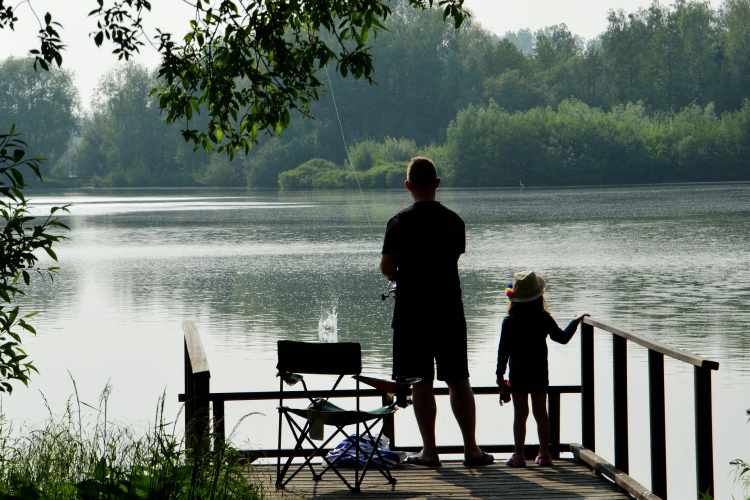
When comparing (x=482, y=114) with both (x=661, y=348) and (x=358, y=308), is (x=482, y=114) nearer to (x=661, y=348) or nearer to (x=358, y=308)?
(x=358, y=308)

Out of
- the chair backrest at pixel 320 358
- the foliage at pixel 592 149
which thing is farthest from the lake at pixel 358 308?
the foliage at pixel 592 149

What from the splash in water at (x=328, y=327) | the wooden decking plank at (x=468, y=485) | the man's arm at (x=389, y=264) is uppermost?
the man's arm at (x=389, y=264)

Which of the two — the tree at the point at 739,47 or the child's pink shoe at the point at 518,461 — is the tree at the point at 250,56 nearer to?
the child's pink shoe at the point at 518,461

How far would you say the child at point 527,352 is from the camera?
4.86 m

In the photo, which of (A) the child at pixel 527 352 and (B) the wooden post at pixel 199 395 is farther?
(A) the child at pixel 527 352

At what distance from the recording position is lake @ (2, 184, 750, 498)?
324 inches

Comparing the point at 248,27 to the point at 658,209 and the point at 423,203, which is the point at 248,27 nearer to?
the point at 423,203

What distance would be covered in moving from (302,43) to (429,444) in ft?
7.31

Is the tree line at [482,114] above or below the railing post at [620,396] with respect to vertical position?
above

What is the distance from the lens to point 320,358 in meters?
4.30

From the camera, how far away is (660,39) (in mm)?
84312

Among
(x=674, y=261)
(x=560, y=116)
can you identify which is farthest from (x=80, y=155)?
(x=674, y=261)

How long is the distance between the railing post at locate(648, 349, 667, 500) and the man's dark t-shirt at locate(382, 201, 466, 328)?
93 cm

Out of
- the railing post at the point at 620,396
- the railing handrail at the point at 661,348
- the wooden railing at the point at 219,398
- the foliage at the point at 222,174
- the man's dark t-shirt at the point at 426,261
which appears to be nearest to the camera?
the railing handrail at the point at 661,348
